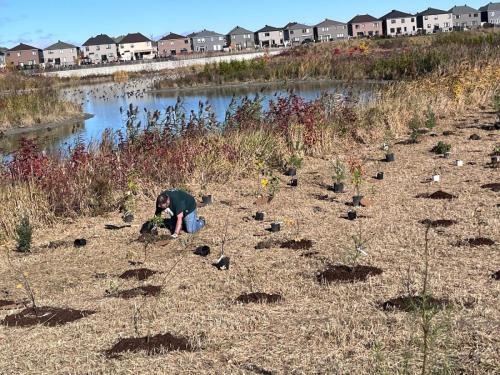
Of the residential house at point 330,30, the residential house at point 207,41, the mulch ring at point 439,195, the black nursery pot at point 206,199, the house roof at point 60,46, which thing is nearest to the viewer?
the mulch ring at point 439,195

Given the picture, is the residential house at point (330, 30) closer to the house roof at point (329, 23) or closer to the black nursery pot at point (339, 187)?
the house roof at point (329, 23)

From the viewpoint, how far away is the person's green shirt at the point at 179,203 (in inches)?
283

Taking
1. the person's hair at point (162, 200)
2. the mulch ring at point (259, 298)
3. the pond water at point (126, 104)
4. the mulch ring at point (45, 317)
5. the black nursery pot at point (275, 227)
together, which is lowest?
the mulch ring at point (259, 298)

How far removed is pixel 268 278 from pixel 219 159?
15.8ft

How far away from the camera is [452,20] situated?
114188 millimetres

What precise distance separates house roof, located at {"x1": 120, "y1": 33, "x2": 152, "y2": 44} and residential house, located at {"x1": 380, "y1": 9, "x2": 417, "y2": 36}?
138 ft

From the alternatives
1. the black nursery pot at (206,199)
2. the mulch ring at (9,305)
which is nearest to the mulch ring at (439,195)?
the black nursery pot at (206,199)

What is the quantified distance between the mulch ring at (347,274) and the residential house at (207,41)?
11278 cm

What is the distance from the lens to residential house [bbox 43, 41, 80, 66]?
112m

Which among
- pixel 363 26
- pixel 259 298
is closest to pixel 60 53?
pixel 363 26

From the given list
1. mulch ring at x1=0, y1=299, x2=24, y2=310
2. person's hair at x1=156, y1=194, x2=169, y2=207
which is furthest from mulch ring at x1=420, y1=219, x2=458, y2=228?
mulch ring at x1=0, y1=299, x2=24, y2=310

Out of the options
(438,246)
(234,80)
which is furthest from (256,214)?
(234,80)

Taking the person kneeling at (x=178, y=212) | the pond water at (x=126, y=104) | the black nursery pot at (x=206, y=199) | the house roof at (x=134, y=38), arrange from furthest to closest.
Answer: the house roof at (x=134, y=38), the pond water at (x=126, y=104), the black nursery pot at (x=206, y=199), the person kneeling at (x=178, y=212)

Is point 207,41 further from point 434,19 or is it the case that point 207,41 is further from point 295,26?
point 434,19
